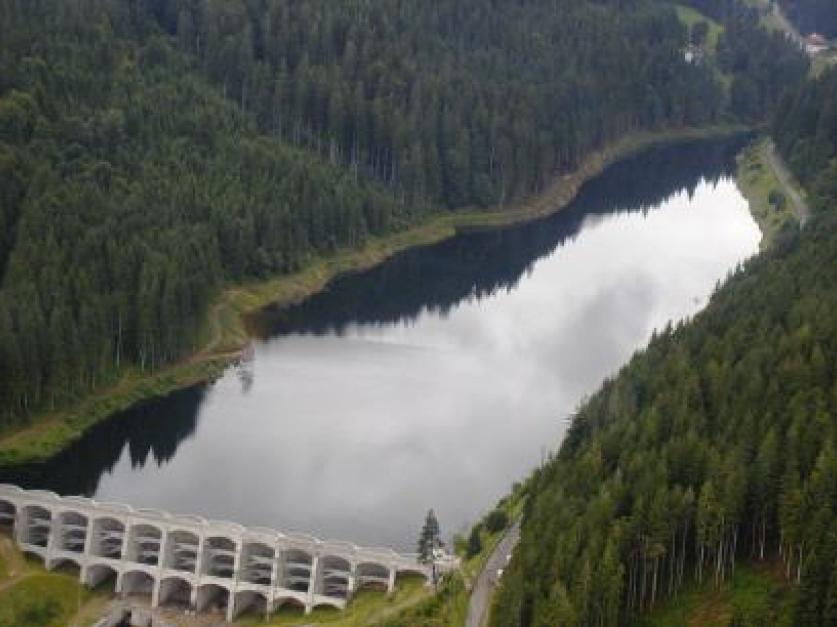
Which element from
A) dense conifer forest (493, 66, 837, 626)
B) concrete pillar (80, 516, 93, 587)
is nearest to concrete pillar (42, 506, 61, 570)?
concrete pillar (80, 516, 93, 587)

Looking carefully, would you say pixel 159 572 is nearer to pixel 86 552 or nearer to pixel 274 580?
pixel 86 552

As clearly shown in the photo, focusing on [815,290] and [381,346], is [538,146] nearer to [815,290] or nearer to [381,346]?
[381,346]

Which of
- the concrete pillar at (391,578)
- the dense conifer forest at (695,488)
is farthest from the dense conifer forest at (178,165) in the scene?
the dense conifer forest at (695,488)

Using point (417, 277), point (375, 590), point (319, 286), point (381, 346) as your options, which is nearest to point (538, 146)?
point (417, 277)

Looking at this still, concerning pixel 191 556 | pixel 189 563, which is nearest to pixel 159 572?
pixel 189 563

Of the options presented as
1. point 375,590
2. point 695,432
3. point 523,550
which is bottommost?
point 375,590

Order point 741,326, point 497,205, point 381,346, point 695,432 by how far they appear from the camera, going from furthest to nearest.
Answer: point 497,205
point 381,346
point 741,326
point 695,432
